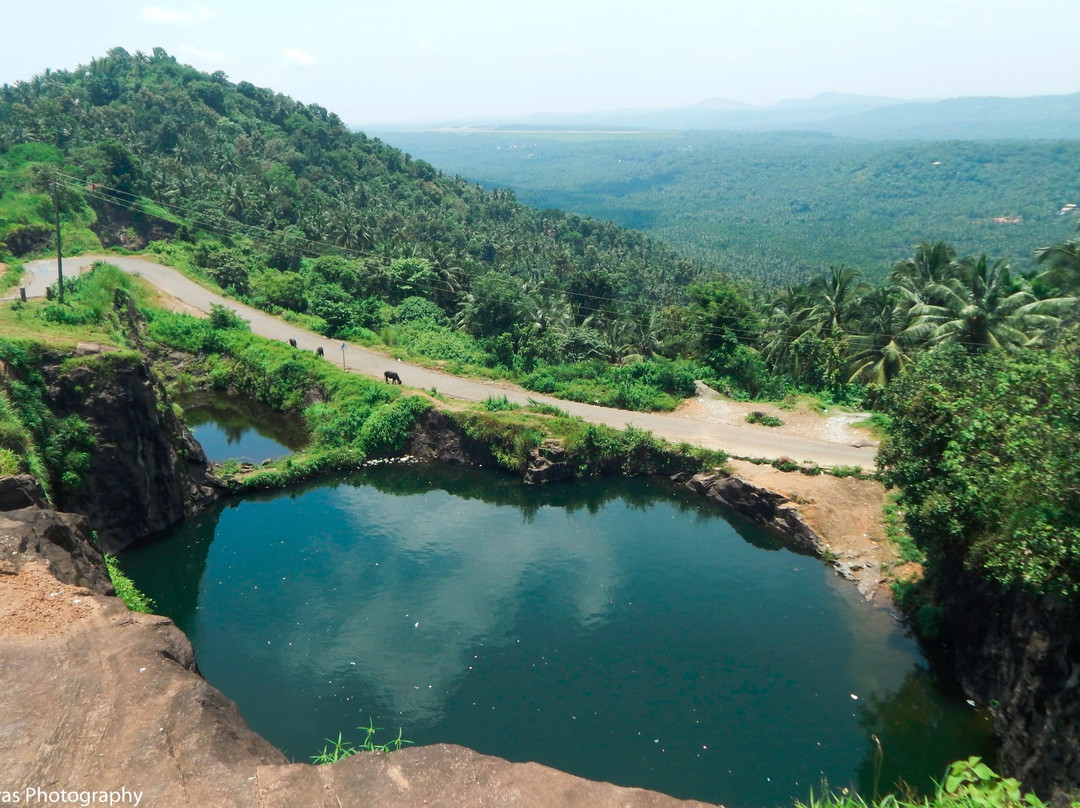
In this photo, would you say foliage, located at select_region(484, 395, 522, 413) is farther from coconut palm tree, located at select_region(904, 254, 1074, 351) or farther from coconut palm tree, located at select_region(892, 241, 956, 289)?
coconut palm tree, located at select_region(892, 241, 956, 289)

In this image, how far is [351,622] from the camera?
21.7 m

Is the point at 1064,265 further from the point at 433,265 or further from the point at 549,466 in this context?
the point at 433,265

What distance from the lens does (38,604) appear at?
1218cm

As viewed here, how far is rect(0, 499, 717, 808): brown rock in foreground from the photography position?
8609 mm

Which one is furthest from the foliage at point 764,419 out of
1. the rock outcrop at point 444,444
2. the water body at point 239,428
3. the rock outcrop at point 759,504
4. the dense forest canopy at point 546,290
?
the water body at point 239,428

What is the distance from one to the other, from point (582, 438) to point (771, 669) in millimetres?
14332

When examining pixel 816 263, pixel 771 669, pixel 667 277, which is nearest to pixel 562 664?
pixel 771 669

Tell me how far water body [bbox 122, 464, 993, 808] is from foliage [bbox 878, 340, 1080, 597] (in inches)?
185

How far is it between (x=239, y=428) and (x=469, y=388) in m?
12.4

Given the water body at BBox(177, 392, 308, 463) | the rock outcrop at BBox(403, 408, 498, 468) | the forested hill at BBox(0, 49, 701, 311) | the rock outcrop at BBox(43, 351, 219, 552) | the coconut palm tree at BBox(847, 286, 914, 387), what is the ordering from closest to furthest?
Result: the rock outcrop at BBox(43, 351, 219, 552) < the rock outcrop at BBox(403, 408, 498, 468) < the water body at BBox(177, 392, 308, 463) < the coconut palm tree at BBox(847, 286, 914, 387) < the forested hill at BBox(0, 49, 701, 311)

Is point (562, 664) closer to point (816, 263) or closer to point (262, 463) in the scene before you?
point (262, 463)

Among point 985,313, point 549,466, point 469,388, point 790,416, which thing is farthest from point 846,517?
point 469,388

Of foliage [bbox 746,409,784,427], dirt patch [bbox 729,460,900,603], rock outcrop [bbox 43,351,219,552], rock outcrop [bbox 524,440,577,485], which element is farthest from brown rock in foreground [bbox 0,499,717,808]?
foliage [bbox 746,409,784,427]

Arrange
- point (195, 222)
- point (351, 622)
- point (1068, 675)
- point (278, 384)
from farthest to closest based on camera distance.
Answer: point (195, 222), point (278, 384), point (351, 622), point (1068, 675)
